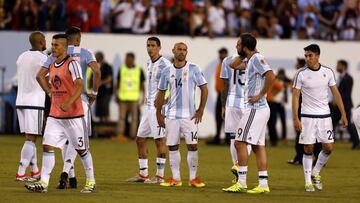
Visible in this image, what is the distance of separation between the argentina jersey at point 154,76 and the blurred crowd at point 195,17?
12.3 meters

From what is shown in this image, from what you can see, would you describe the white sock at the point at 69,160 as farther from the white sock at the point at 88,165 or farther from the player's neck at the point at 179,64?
the player's neck at the point at 179,64

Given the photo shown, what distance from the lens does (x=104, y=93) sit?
30.3 metres

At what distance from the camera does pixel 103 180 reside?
57.8 feet

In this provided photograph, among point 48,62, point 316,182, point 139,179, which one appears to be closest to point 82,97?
point 48,62

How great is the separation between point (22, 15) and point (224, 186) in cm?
1433

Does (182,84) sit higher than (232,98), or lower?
higher

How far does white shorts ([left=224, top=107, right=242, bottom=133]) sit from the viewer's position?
58.8 ft

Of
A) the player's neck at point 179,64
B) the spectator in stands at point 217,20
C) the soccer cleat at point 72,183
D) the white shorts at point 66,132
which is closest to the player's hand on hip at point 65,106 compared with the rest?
the white shorts at point 66,132

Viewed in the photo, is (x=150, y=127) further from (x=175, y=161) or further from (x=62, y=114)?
(x=62, y=114)

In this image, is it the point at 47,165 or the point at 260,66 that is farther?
the point at 260,66

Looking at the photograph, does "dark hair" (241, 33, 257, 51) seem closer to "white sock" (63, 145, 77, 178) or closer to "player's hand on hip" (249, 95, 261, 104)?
"player's hand on hip" (249, 95, 261, 104)

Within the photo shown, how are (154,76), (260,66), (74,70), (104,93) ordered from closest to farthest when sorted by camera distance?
1. (74,70)
2. (260,66)
3. (154,76)
4. (104,93)

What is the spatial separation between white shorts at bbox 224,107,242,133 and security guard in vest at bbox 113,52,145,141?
11639 mm

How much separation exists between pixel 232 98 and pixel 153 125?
1555 millimetres
